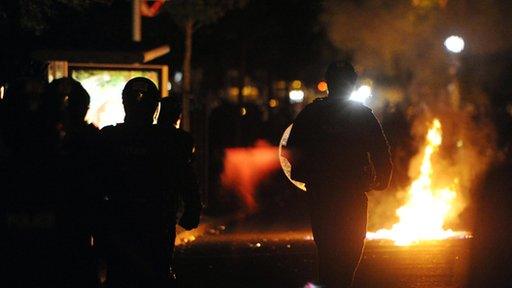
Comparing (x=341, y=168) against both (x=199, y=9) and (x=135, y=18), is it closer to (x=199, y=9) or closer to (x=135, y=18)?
(x=135, y=18)

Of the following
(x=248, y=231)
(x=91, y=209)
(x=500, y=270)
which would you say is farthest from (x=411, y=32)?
(x=91, y=209)

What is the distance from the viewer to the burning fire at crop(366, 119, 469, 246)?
51.0 feet

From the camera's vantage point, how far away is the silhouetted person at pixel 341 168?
6.75 metres

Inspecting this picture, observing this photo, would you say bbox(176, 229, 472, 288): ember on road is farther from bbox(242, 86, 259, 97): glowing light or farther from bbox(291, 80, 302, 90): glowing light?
bbox(242, 86, 259, 97): glowing light

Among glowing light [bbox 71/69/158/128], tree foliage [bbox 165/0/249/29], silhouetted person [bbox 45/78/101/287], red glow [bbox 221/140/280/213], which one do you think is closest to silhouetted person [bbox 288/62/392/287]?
silhouetted person [bbox 45/78/101/287]

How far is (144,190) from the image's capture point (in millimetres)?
6363

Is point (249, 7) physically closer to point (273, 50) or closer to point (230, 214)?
point (273, 50)

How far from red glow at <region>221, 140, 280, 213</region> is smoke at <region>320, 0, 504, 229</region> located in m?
3.29

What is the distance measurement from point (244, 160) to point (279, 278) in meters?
14.5

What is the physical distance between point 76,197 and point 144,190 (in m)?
1.44

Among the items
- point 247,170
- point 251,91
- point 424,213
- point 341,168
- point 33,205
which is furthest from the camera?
point 251,91

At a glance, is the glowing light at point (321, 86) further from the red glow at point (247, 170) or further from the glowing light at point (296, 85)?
the red glow at point (247, 170)

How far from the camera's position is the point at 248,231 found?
1712 cm

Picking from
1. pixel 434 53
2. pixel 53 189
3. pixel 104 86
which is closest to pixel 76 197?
pixel 53 189
